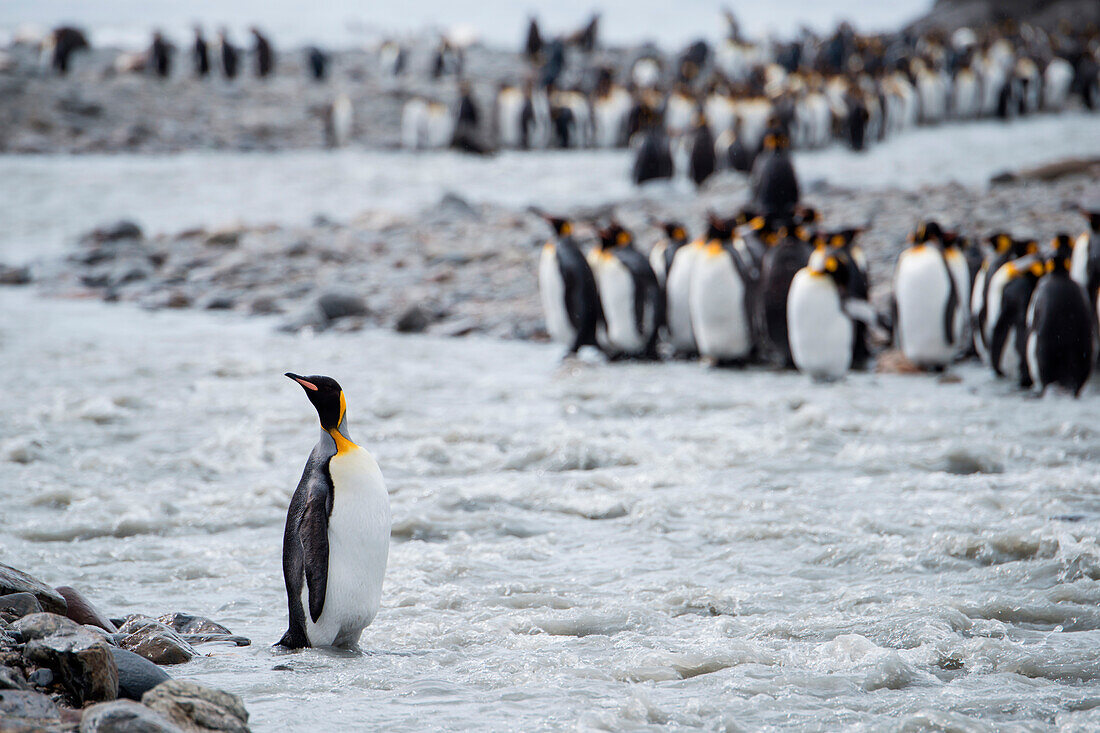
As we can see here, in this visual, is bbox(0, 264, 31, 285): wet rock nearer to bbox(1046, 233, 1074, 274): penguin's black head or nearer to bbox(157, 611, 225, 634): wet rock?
bbox(157, 611, 225, 634): wet rock

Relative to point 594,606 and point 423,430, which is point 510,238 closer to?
point 423,430

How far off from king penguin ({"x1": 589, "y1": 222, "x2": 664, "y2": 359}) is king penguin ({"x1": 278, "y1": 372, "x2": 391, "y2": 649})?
4509 mm

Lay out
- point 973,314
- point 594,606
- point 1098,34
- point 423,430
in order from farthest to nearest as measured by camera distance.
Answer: point 1098,34 → point 973,314 → point 423,430 → point 594,606

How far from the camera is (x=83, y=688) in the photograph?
221cm

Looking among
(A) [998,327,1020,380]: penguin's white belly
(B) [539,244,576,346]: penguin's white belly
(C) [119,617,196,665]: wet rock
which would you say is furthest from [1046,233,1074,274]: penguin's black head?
(C) [119,617,196,665]: wet rock

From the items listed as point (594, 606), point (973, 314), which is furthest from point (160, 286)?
point (594, 606)

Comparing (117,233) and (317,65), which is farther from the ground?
(317,65)

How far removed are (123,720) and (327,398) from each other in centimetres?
110

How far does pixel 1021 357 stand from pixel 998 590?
128 inches

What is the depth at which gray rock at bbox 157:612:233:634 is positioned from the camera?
119 inches

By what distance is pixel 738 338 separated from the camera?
7.25m

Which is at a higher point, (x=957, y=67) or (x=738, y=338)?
(x=957, y=67)

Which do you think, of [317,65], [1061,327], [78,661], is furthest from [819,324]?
[317,65]

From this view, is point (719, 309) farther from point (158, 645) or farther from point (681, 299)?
point (158, 645)
